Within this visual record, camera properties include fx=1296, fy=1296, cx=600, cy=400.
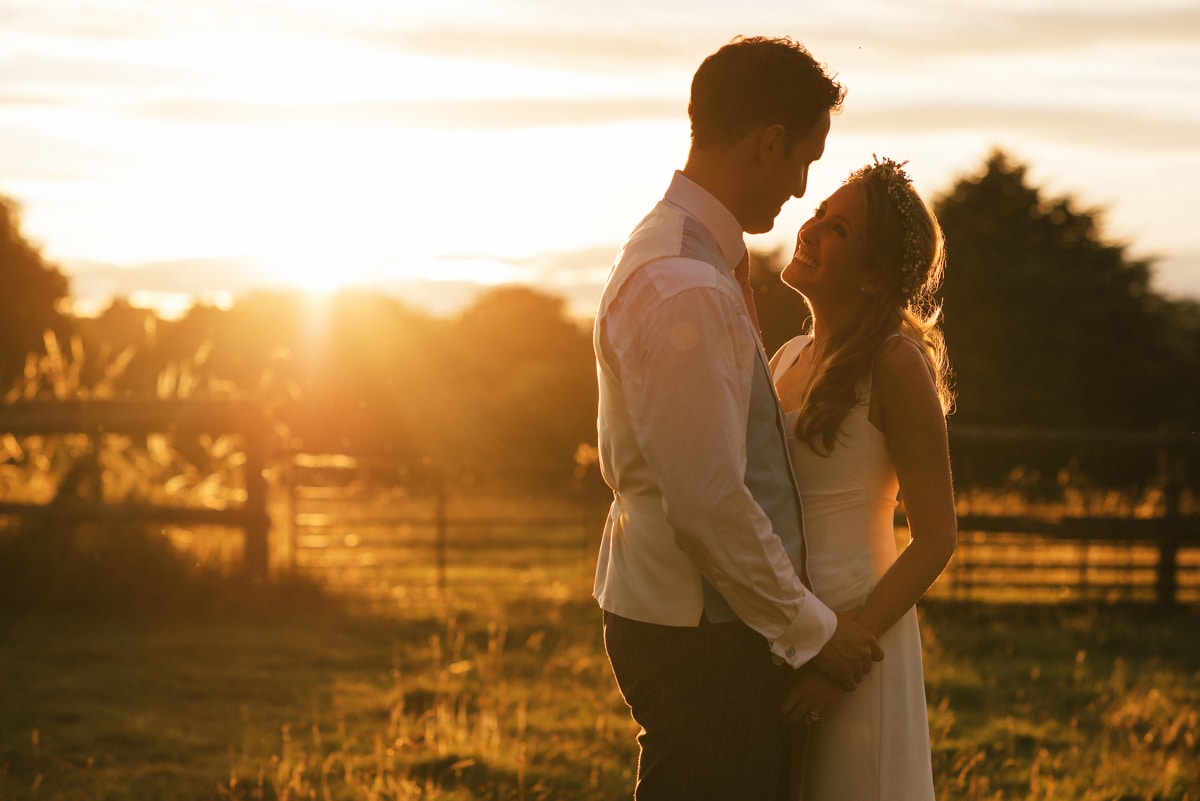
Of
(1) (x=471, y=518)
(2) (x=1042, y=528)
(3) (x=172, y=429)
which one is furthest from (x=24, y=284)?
(2) (x=1042, y=528)

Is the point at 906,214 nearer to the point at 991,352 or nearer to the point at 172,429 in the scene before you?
the point at 172,429

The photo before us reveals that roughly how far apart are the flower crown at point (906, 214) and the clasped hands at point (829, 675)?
34.7 inches

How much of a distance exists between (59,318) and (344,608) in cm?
3161

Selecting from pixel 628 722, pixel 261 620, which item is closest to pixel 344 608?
pixel 261 620

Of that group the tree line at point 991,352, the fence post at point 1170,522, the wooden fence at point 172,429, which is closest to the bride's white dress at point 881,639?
the wooden fence at point 172,429

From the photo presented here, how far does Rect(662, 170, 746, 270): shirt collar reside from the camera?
2635 millimetres

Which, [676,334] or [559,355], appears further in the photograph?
[559,355]

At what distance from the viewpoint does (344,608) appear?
387 inches

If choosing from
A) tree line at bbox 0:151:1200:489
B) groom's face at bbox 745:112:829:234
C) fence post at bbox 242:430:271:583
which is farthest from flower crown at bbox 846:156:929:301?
tree line at bbox 0:151:1200:489

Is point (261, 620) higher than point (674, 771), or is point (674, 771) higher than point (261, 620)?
point (674, 771)

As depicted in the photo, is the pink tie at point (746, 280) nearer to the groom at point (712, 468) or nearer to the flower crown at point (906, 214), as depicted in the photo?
the groom at point (712, 468)

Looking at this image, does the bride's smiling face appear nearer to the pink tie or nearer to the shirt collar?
the pink tie

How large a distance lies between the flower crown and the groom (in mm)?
504

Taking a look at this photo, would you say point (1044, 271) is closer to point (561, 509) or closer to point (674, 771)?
point (561, 509)
